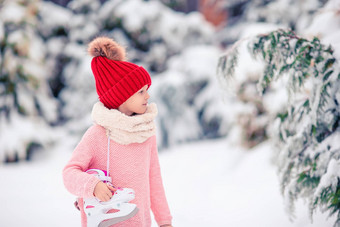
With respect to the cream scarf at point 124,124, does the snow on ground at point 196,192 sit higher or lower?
lower

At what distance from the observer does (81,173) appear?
1.28 m

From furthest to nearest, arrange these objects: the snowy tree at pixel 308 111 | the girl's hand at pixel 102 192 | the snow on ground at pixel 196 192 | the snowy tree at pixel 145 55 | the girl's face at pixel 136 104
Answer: the snowy tree at pixel 145 55, the snow on ground at pixel 196 192, the snowy tree at pixel 308 111, the girl's face at pixel 136 104, the girl's hand at pixel 102 192

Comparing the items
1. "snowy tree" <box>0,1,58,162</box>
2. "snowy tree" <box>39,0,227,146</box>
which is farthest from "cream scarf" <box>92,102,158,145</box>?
"snowy tree" <box>39,0,227,146</box>

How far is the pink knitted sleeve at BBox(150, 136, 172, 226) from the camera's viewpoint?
5.01 feet

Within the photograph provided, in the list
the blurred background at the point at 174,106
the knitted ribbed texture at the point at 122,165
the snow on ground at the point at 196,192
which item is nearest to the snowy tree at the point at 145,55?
the blurred background at the point at 174,106

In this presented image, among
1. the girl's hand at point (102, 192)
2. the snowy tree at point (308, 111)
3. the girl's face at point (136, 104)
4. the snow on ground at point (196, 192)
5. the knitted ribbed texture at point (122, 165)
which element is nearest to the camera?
the girl's hand at point (102, 192)

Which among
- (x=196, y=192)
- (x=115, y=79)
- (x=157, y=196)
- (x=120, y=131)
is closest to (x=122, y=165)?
(x=120, y=131)

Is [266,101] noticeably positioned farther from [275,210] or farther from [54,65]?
[54,65]

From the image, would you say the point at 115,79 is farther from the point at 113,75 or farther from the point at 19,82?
the point at 19,82

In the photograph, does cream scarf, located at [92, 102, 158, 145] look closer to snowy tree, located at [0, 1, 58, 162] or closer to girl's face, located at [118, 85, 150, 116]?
girl's face, located at [118, 85, 150, 116]

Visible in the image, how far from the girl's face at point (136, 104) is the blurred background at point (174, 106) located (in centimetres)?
69

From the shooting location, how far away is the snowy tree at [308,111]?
1.67 m

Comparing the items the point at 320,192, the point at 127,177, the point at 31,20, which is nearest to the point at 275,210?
the point at 320,192

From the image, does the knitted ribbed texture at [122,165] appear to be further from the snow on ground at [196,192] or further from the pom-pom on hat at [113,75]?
the snow on ground at [196,192]
